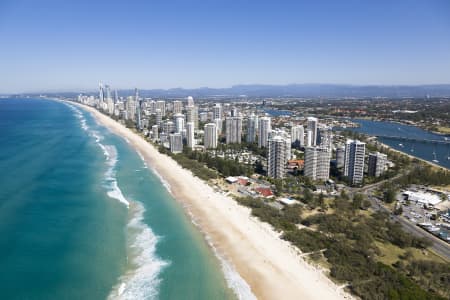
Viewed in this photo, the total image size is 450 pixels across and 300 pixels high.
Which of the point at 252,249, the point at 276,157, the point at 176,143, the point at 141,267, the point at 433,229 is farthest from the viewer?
the point at 176,143

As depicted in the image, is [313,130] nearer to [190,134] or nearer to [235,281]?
[190,134]

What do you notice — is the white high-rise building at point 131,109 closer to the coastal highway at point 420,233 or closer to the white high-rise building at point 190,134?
the white high-rise building at point 190,134

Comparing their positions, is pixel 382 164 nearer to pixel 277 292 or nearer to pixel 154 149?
pixel 277 292

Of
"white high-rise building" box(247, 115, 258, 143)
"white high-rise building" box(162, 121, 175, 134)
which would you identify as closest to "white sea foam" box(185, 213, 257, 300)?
"white high-rise building" box(247, 115, 258, 143)

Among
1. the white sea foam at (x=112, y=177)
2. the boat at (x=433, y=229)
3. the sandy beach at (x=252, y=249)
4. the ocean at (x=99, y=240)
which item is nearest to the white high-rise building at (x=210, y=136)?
the white sea foam at (x=112, y=177)

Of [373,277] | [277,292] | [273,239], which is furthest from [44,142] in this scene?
[373,277]

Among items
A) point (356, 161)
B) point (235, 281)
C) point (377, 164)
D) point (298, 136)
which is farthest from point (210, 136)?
point (235, 281)
